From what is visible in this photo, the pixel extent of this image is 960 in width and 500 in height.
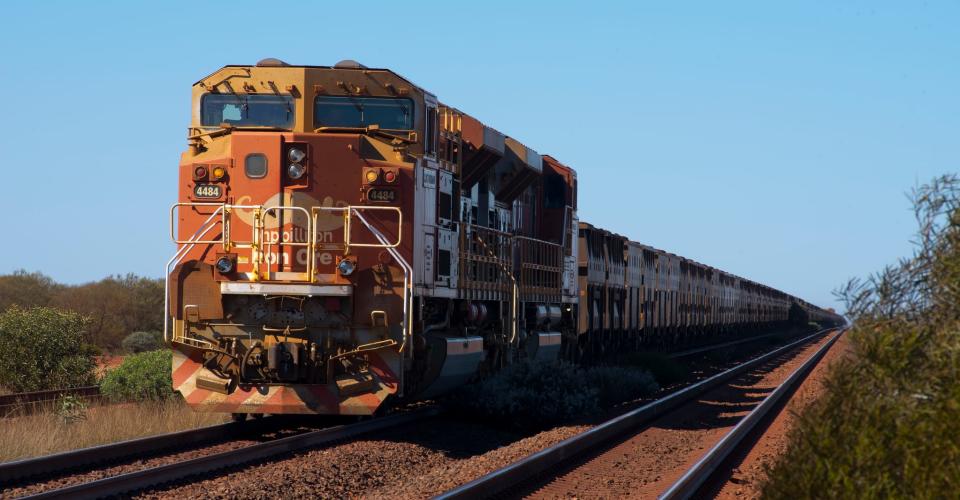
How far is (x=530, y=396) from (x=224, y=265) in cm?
467

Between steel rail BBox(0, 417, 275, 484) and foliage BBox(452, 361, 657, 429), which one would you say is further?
foliage BBox(452, 361, 657, 429)

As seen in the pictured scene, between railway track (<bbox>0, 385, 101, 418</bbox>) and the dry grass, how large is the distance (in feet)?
3.64

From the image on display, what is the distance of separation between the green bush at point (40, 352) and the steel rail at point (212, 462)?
8.95 metres

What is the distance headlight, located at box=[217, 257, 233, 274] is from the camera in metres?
12.1

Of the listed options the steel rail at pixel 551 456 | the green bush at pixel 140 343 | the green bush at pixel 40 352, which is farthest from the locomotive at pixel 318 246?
the green bush at pixel 140 343

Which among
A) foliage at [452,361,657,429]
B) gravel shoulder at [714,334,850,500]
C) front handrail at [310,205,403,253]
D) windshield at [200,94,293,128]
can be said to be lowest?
gravel shoulder at [714,334,850,500]

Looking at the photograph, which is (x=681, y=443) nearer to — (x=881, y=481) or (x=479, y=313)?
(x=479, y=313)

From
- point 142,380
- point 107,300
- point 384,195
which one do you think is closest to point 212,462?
point 384,195

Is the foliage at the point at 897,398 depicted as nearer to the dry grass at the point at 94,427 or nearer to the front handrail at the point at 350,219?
the front handrail at the point at 350,219

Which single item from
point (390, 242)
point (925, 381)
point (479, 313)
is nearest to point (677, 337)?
point (479, 313)

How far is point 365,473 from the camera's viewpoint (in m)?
10.3

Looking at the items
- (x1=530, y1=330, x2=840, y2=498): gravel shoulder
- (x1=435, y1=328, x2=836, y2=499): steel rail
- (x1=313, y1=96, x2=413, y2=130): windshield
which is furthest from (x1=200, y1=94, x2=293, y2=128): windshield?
(x1=530, y1=330, x2=840, y2=498): gravel shoulder

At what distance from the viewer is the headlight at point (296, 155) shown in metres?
12.5

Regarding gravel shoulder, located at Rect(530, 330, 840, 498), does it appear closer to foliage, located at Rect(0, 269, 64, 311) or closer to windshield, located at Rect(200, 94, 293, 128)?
windshield, located at Rect(200, 94, 293, 128)
